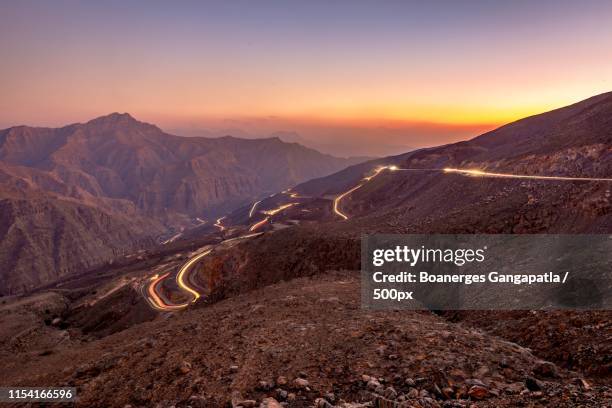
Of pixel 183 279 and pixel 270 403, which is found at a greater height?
pixel 270 403

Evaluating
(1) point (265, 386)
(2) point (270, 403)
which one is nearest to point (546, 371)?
(2) point (270, 403)

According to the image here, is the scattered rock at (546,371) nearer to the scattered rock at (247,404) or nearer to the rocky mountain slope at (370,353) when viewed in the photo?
the rocky mountain slope at (370,353)

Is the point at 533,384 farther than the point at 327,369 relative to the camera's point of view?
No

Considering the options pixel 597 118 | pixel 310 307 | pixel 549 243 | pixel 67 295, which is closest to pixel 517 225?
pixel 549 243

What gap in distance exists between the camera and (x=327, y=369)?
9602 mm

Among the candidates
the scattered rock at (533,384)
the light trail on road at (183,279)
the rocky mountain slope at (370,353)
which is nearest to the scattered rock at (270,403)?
the rocky mountain slope at (370,353)

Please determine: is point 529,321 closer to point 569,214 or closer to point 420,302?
point 420,302

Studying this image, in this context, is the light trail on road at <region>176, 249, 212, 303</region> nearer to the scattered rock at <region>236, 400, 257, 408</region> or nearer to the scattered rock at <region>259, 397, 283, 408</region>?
the scattered rock at <region>236, 400, 257, 408</region>

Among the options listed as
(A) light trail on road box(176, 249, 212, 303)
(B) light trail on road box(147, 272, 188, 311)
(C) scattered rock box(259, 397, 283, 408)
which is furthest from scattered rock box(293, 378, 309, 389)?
(A) light trail on road box(176, 249, 212, 303)

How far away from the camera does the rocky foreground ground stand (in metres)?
7.80

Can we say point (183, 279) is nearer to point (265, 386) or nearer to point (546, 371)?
point (265, 386)

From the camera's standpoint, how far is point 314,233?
3931 cm

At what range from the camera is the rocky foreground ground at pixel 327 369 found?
7801mm

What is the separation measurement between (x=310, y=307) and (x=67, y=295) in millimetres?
91355
